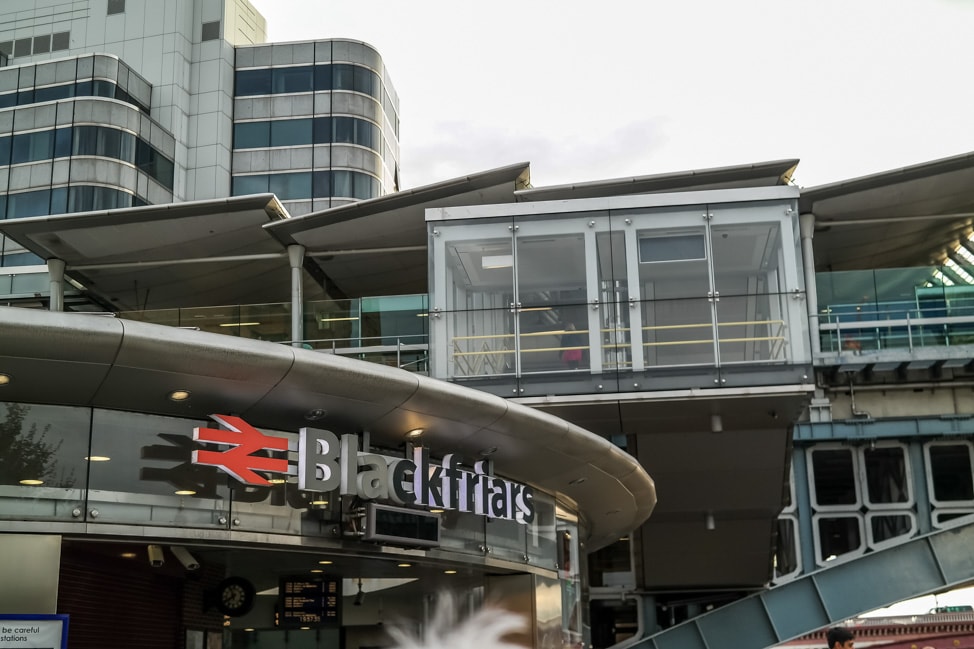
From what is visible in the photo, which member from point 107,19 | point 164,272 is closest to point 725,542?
point 164,272

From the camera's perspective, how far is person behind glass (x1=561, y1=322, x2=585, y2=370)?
88.6 ft

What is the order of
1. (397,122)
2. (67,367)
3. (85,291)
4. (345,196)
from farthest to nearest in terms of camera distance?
(397,122)
(345,196)
(85,291)
(67,367)

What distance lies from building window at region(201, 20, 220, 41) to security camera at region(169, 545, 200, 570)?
8070cm

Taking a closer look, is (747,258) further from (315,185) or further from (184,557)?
(315,185)

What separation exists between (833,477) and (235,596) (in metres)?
23.3

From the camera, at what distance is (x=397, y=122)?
98.8m

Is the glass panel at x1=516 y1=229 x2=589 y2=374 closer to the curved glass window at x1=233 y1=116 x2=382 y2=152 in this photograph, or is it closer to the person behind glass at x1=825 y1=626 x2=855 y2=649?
the person behind glass at x1=825 y1=626 x2=855 y2=649

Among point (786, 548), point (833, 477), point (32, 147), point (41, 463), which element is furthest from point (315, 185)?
point (41, 463)

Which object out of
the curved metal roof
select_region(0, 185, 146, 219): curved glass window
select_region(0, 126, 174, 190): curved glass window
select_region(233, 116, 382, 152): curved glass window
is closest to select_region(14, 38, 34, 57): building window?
select_region(0, 126, 174, 190): curved glass window

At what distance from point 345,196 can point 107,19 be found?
77.2ft

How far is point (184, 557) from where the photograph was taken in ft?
50.3

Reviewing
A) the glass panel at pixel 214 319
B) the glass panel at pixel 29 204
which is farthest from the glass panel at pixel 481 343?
the glass panel at pixel 29 204

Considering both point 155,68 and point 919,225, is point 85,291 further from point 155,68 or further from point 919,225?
point 155,68

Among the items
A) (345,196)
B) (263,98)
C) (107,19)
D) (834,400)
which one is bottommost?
(834,400)
